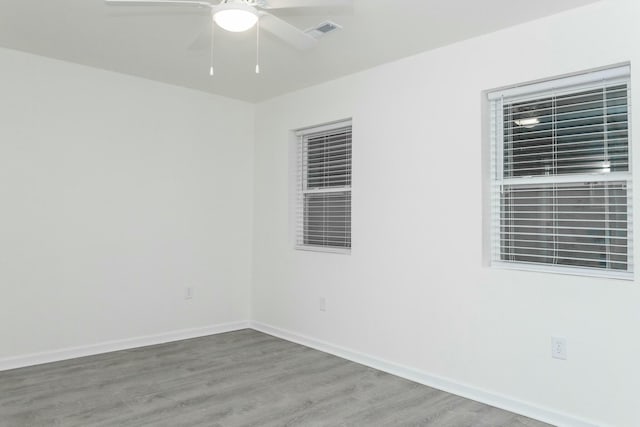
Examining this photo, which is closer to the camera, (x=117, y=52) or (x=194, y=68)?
(x=117, y=52)

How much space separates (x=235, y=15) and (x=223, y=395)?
235 cm

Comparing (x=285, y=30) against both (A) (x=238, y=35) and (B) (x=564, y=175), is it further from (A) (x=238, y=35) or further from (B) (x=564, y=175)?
(B) (x=564, y=175)

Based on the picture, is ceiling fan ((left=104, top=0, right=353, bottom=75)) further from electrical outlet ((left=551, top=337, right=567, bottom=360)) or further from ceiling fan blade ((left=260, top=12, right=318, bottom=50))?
electrical outlet ((left=551, top=337, right=567, bottom=360))

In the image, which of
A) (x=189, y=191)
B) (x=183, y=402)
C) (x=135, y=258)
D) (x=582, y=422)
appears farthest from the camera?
(x=189, y=191)

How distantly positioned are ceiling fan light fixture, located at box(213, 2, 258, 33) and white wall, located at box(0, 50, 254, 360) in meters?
2.34

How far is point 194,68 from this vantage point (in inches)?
152

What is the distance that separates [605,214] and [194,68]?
3.29m

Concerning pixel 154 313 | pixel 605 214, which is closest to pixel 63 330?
pixel 154 313

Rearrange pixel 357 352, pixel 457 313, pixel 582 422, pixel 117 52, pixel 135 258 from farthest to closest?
pixel 135 258 → pixel 357 352 → pixel 117 52 → pixel 457 313 → pixel 582 422

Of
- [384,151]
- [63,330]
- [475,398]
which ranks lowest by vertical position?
[475,398]

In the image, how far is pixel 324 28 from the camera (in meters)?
2.98

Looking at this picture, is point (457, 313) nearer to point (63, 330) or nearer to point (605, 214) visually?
point (605, 214)

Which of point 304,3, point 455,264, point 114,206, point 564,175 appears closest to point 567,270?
point 564,175

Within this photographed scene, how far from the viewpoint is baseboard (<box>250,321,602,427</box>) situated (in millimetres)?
2621
